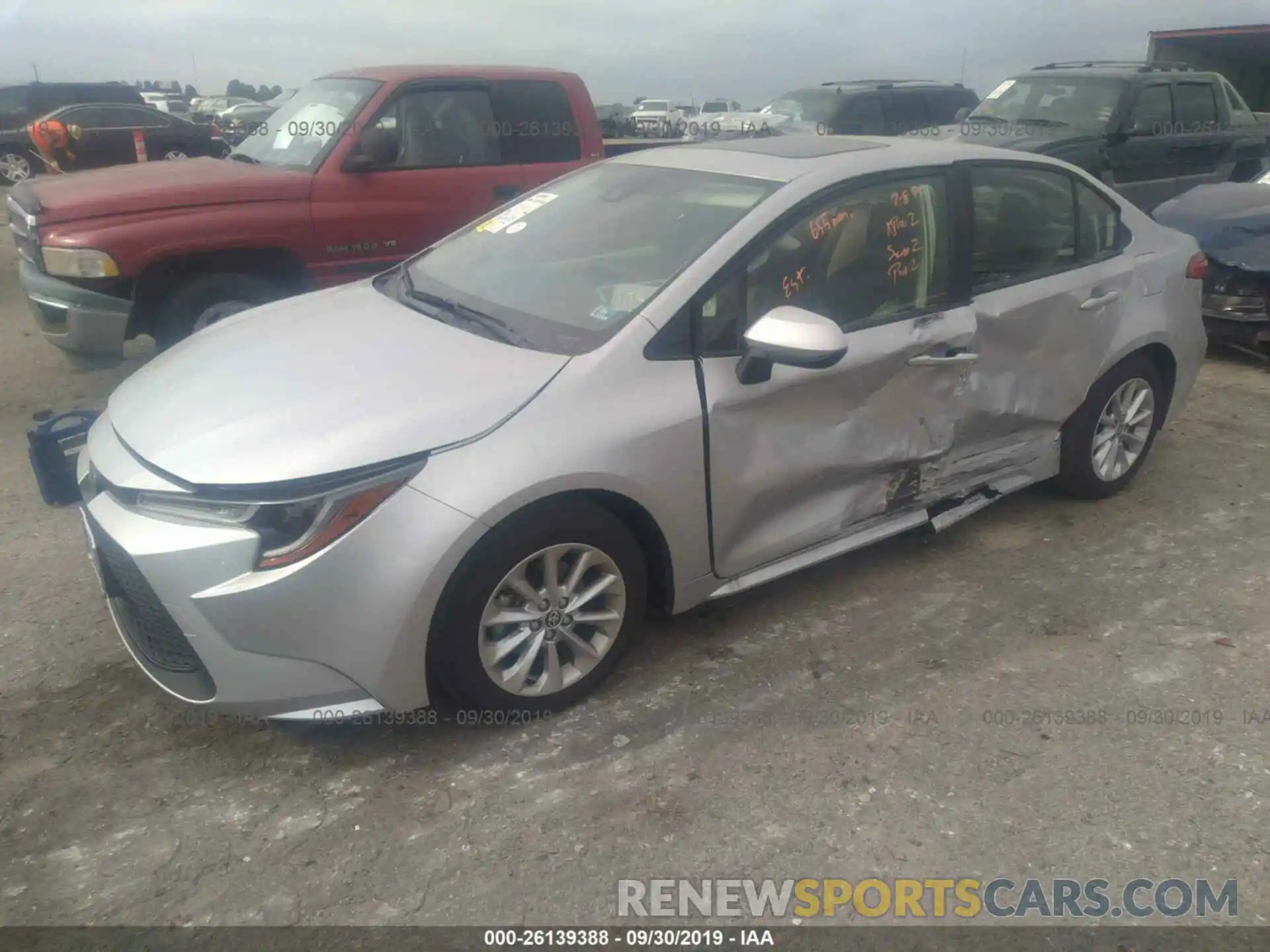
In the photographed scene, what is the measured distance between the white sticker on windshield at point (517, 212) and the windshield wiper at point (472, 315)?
16.3 inches

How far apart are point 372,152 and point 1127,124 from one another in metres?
7.27

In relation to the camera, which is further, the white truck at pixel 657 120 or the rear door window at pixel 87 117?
the white truck at pixel 657 120

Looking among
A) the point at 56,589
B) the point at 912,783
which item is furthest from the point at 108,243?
the point at 912,783

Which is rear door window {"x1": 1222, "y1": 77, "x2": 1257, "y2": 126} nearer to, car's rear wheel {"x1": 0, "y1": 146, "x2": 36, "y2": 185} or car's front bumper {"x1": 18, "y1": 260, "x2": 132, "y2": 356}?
car's front bumper {"x1": 18, "y1": 260, "x2": 132, "y2": 356}

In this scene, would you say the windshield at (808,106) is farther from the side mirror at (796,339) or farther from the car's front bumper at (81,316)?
the side mirror at (796,339)

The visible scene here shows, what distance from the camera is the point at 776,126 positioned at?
12492 mm

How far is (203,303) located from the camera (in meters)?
5.34

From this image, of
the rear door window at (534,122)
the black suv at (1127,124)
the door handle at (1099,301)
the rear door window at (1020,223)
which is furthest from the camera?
the black suv at (1127,124)

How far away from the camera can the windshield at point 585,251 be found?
3059mm

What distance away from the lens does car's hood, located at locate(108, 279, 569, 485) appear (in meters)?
2.52

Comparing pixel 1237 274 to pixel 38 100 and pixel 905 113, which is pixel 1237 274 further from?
pixel 38 100

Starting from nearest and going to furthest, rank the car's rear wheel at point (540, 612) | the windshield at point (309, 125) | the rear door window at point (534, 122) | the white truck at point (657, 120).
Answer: the car's rear wheel at point (540, 612) < the windshield at point (309, 125) < the rear door window at point (534, 122) < the white truck at point (657, 120)

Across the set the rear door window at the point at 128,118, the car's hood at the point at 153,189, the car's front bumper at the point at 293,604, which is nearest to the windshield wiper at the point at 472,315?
the car's front bumper at the point at 293,604

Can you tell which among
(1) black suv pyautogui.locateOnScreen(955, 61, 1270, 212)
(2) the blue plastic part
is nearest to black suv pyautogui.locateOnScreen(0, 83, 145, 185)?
(1) black suv pyautogui.locateOnScreen(955, 61, 1270, 212)
